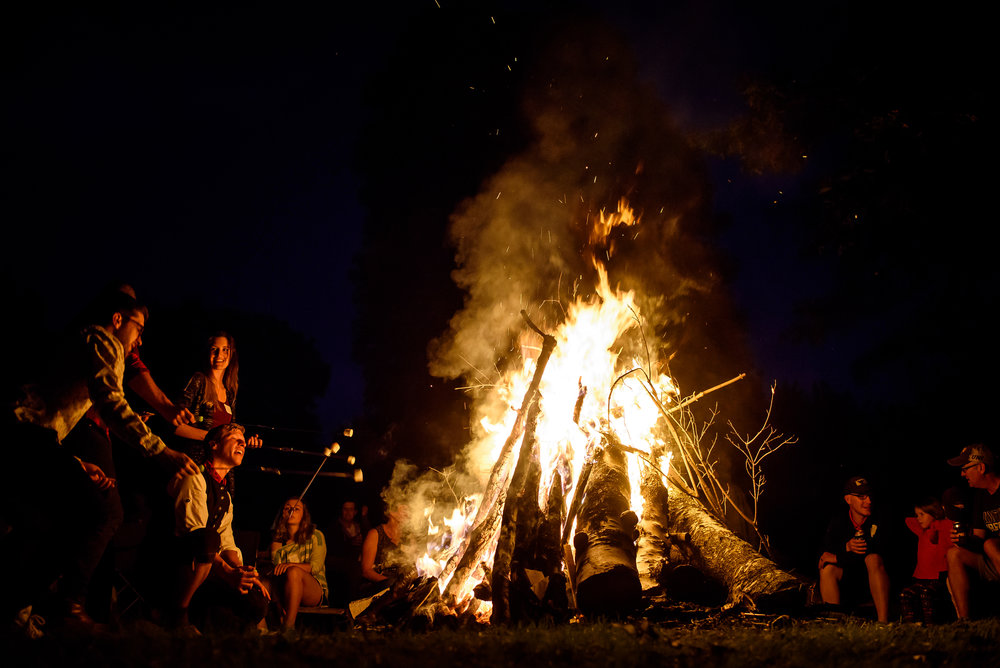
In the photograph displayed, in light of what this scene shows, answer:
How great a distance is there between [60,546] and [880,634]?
499 cm

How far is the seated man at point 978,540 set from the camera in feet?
18.3

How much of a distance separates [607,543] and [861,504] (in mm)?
2884

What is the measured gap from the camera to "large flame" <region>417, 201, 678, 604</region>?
6941mm

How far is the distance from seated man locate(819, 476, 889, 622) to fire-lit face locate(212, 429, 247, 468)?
561 cm

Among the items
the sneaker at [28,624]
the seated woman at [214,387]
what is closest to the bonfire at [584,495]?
the seated woman at [214,387]

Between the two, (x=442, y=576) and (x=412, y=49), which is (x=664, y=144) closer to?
(x=412, y=49)

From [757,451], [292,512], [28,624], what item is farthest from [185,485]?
[757,451]

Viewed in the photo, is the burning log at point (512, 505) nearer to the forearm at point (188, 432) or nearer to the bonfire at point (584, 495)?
the bonfire at point (584, 495)

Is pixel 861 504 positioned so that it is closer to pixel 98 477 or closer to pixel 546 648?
pixel 546 648

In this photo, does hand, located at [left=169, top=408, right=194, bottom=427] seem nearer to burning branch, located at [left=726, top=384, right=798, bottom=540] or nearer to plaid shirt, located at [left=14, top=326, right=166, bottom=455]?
plaid shirt, located at [left=14, top=326, right=166, bottom=455]

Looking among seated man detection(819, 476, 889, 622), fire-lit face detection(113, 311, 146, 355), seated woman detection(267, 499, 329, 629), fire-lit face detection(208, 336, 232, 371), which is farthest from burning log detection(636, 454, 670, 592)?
fire-lit face detection(113, 311, 146, 355)

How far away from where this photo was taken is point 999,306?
1061 centimetres

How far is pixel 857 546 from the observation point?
6.30 m

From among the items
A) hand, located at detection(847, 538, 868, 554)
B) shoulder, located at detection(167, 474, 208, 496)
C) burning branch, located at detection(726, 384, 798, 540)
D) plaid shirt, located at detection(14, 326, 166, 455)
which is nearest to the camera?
plaid shirt, located at detection(14, 326, 166, 455)
